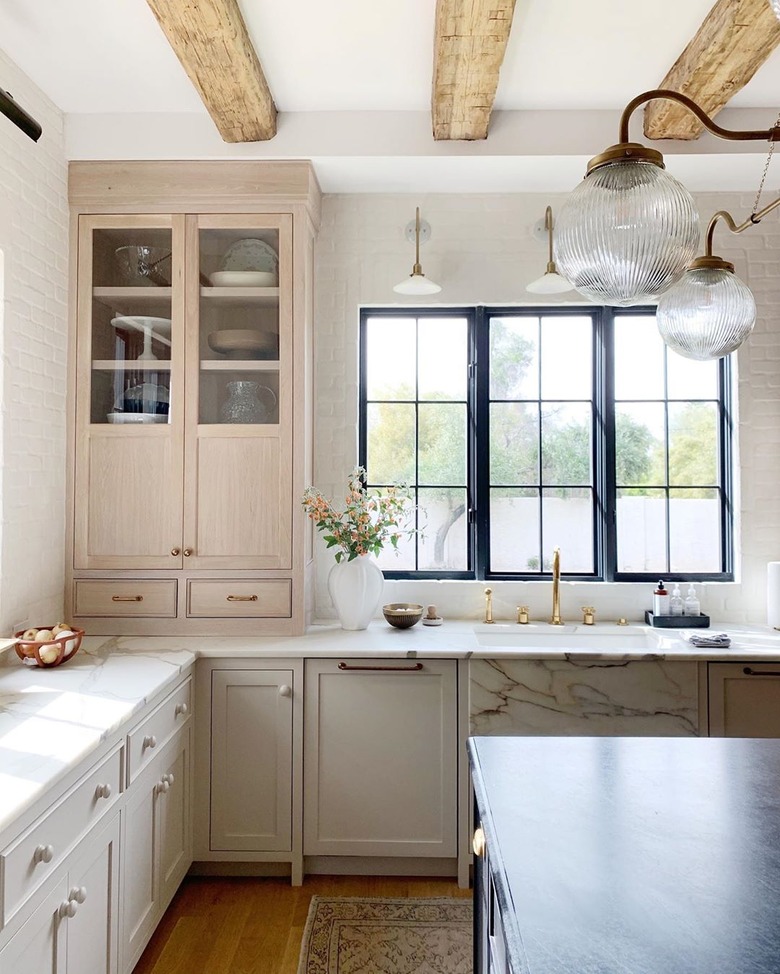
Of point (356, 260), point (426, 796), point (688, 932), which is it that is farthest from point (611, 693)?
point (356, 260)

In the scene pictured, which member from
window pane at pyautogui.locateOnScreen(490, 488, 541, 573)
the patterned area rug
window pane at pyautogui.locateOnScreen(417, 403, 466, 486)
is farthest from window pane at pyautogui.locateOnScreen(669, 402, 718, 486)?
the patterned area rug

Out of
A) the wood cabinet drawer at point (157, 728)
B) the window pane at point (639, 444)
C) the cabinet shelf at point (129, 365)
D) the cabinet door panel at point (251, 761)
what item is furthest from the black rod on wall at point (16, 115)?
the window pane at point (639, 444)

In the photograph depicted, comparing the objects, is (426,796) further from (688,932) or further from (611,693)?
(688,932)

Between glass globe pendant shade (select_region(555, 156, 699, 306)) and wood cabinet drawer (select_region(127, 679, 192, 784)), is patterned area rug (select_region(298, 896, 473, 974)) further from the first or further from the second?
glass globe pendant shade (select_region(555, 156, 699, 306))

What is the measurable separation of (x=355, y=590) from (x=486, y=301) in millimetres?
1457

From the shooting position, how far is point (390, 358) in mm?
3348

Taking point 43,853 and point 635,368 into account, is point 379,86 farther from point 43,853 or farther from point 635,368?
point 43,853

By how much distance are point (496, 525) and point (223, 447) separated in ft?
4.28

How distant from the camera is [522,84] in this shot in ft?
8.43

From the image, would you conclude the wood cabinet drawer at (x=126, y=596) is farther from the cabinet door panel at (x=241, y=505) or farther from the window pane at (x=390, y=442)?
the window pane at (x=390, y=442)

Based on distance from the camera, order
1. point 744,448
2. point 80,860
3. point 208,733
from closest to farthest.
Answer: point 80,860 < point 208,733 < point 744,448

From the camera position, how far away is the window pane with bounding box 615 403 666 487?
10.8ft

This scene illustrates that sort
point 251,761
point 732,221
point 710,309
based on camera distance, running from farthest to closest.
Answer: point 251,761, point 732,221, point 710,309

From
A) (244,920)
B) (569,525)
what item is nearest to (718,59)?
(569,525)
